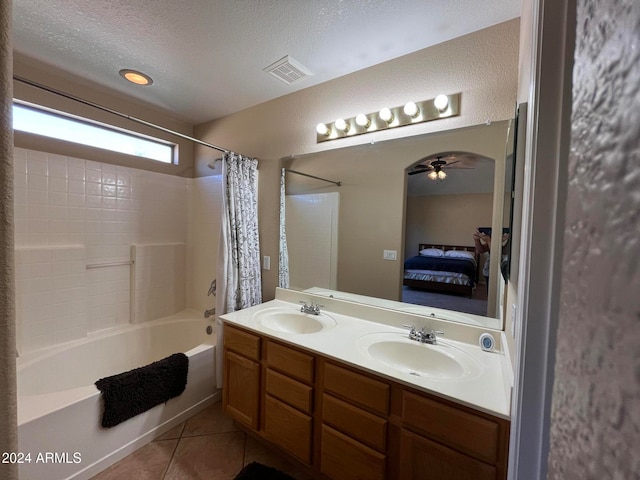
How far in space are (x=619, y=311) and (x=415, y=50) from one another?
1928mm

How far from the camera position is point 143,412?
5.81 ft

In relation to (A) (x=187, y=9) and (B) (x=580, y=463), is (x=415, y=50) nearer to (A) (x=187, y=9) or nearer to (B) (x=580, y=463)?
(A) (x=187, y=9)

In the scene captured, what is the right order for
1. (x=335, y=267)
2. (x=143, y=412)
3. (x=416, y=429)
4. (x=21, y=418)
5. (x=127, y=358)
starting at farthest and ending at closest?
1. (x=127, y=358)
2. (x=335, y=267)
3. (x=143, y=412)
4. (x=21, y=418)
5. (x=416, y=429)

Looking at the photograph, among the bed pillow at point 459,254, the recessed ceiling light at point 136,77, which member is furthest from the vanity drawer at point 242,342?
the recessed ceiling light at point 136,77

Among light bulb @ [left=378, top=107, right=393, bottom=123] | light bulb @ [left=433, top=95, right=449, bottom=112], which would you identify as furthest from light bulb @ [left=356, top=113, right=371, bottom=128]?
light bulb @ [left=433, top=95, right=449, bottom=112]

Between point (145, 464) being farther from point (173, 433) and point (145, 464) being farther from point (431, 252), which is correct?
point (431, 252)

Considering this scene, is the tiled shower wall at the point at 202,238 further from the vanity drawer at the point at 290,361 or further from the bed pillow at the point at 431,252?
the bed pillow at the point at 431,252

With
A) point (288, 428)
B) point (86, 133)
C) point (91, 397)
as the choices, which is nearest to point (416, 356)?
point (288, 428)

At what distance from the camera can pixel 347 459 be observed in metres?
1.29

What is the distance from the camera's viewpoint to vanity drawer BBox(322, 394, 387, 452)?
1.20m

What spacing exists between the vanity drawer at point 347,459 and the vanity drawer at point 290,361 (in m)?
0.27

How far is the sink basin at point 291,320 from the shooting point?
71.4 inches

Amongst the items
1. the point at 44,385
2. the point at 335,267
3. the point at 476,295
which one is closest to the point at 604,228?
the point at 476,295

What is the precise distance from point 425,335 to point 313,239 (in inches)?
41.2
